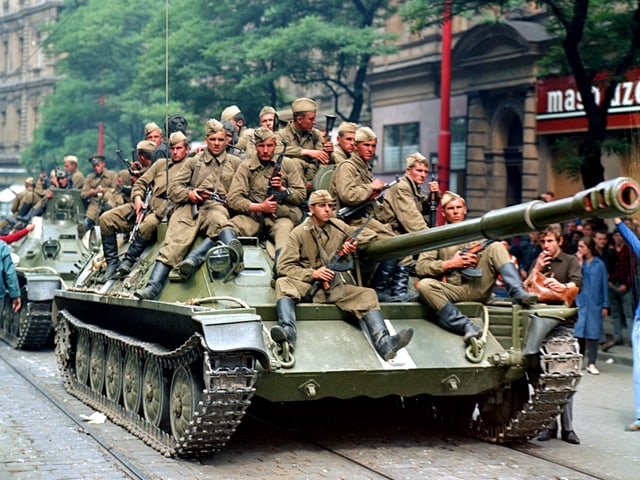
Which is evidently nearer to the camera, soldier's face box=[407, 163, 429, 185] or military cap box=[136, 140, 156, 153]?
soldier's face box=[407, 163, 429, 185]

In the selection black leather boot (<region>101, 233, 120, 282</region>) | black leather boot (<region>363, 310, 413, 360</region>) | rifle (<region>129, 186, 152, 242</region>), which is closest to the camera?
black leather boot (<region>363, 310, 413, 360</region>)

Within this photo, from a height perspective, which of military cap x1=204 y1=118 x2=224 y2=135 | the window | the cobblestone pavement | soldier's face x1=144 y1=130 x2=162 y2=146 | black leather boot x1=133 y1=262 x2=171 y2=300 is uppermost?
the window

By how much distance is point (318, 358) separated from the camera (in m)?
10.1

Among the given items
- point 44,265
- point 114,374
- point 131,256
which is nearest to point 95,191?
point 44,265

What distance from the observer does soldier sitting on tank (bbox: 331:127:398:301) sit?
36.7 ft

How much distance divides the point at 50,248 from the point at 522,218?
38.6ft

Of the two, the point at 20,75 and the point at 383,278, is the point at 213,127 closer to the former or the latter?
the point at 383,278

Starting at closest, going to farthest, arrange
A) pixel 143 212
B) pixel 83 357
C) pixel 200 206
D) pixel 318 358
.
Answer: pixel 318 358 < pixel 200 206 < pixel 143 212 < pixel 83 357

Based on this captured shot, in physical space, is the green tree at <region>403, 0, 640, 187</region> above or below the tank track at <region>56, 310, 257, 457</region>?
above

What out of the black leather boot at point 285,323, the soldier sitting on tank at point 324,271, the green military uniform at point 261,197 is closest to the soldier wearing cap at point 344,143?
the green military uniform at point 261,197

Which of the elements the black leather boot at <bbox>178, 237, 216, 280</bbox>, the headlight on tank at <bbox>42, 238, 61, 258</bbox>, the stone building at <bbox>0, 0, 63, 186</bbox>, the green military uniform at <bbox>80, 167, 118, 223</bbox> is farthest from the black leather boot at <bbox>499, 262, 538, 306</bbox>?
the stone building at <bbox>0, 0, 63, 186</bbox>

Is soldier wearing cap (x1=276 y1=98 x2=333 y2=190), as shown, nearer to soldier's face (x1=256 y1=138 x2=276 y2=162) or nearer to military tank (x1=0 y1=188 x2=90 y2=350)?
soldier's face (x1=256 y1=138 x2=276 y2=162)

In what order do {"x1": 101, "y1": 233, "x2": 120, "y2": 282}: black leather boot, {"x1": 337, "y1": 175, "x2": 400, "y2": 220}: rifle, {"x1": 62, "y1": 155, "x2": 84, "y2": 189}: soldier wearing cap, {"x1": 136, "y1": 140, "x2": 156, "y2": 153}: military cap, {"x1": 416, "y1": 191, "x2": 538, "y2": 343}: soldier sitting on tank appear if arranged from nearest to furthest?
{"x1": 416, "y1": 191, "x2": 538, "y2": 343}: soldier sitting on tank, {"x1": 337, "y1": 175, "x2": 400, "y2": 220}: rifle, {"x1": 101, "y1": 233, "x2": 120, "y2": 282}: black leather boot, {"x1": 136, "y1": 140, "x2": 156, "y2": 153}: military cap, {"x1": 62, "y1": 155, "x2": 84, "y2": 189}: soldier wearing cap

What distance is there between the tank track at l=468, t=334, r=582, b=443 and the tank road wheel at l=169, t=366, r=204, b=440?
9.08ft
